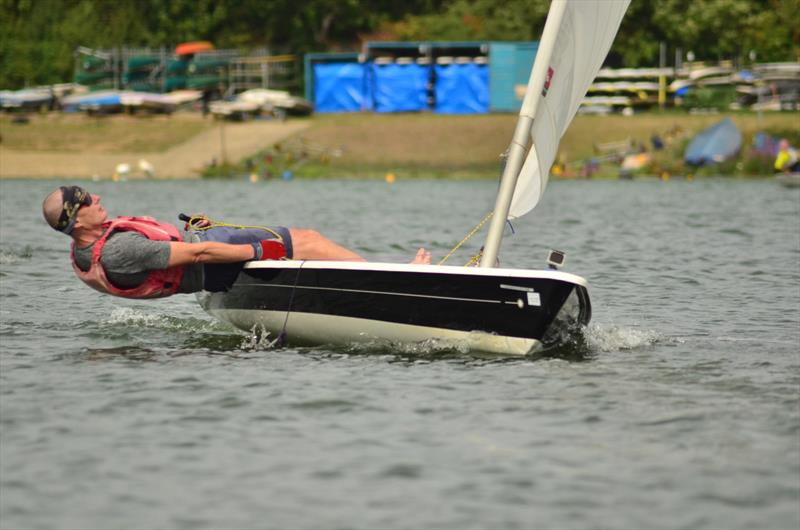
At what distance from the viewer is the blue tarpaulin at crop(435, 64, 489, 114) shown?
73125 mm

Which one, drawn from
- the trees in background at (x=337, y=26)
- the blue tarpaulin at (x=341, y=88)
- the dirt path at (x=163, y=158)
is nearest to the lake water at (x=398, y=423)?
the dirt path at (x=163, y=158)

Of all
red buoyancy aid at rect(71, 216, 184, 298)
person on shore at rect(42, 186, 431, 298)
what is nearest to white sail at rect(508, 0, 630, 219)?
person on shore at rect(42, 186, 431, 298)

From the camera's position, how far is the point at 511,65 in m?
72.8

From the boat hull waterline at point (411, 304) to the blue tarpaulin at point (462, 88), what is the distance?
6061 cm

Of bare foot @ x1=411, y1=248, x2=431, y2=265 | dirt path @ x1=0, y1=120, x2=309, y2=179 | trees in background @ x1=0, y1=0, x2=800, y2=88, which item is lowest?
dirt path @ x1=0, y1=120, x2=309, y2=179

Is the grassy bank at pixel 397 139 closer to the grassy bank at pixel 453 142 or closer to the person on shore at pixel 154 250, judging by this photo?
the grassy bank at pixel 453 142

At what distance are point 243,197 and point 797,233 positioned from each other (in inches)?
825

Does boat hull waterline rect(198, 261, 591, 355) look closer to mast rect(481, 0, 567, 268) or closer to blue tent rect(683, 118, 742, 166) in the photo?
mast rect(481, 0, 567, 268)

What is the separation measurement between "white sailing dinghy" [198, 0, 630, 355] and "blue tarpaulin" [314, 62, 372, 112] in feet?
201

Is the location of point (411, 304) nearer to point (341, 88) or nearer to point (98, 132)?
point (98, 132)

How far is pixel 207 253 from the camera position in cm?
1290

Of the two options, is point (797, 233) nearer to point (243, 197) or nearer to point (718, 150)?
point (243, 197)

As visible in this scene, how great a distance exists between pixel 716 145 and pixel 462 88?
18340 millimetres

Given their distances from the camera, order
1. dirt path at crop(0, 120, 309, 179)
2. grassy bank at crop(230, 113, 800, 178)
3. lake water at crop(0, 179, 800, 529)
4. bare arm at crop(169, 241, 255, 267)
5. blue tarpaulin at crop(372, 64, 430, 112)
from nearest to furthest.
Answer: lake water at crop(0, 179, 800, 529) < bare arm at crop(169, 241, 255, 267) < dirt path at crop(0, 120, 309, 179) < grassy bank at crop(230, 113, 800, 178) < blue tarpaulin at crop(372, 64, 430, 112)
